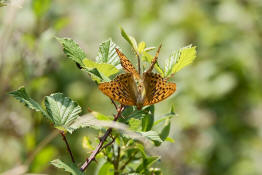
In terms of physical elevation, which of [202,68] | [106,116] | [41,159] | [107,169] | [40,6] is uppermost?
[40,6]

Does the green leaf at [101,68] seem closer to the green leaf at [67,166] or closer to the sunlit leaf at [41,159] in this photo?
the green leaf at [67,166]

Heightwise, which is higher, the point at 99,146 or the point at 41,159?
the point at 99,146

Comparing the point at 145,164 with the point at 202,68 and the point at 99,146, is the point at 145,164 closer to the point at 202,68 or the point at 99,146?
the point at 99,146

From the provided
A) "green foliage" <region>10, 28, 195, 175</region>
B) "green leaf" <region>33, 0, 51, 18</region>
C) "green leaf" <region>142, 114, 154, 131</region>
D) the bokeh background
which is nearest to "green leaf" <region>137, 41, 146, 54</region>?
"green foliage" <region>10, 28, 195, 175</region>

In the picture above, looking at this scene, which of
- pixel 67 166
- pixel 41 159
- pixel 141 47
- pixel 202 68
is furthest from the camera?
pixel 202 68

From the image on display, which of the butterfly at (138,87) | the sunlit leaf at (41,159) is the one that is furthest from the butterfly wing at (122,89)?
the sunlit leaf at (41,159)

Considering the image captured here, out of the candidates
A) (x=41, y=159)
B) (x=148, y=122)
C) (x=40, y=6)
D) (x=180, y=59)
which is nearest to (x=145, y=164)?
(x=148, y=122)

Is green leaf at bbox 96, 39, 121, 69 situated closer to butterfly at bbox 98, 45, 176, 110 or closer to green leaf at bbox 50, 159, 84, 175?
butterfly at bbox 98, 45, 176, 110
